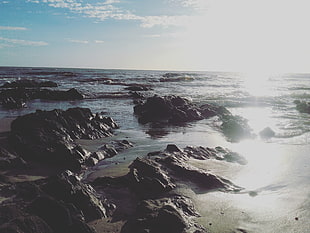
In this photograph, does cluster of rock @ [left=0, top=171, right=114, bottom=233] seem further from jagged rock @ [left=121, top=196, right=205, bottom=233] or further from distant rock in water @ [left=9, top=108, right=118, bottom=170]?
distant rock in water @ [left=9, top=108, right=118, bottom=170]

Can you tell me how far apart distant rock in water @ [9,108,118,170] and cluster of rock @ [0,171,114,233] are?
1741 millimetres

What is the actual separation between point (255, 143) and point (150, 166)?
21.2 feet

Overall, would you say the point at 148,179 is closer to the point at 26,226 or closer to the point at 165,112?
the point at 26,226

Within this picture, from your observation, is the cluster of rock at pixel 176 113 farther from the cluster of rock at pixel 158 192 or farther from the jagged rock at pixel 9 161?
the jagged rock at pixel 9 161

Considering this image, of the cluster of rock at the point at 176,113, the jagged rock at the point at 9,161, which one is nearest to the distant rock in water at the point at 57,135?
the jagged rock at the point at 9,161

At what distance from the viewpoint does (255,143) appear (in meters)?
11.6

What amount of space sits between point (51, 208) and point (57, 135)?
5819 millimetres

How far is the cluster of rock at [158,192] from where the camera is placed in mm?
4699

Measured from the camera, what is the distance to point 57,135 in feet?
31.7

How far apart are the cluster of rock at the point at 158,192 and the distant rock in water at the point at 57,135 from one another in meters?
1.76

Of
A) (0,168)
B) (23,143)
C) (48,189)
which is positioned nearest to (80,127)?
(23,143)

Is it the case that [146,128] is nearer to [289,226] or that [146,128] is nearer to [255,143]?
[255,143]

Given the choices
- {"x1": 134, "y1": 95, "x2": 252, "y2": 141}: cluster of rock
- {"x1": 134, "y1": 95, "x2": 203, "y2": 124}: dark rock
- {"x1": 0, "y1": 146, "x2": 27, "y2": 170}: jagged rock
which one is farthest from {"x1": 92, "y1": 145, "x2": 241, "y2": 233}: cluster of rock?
{"x1": 134, "y1": 95, "x2": 203, "y2": 124}: dark rock

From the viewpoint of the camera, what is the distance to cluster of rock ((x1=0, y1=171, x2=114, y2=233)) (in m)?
3.69
